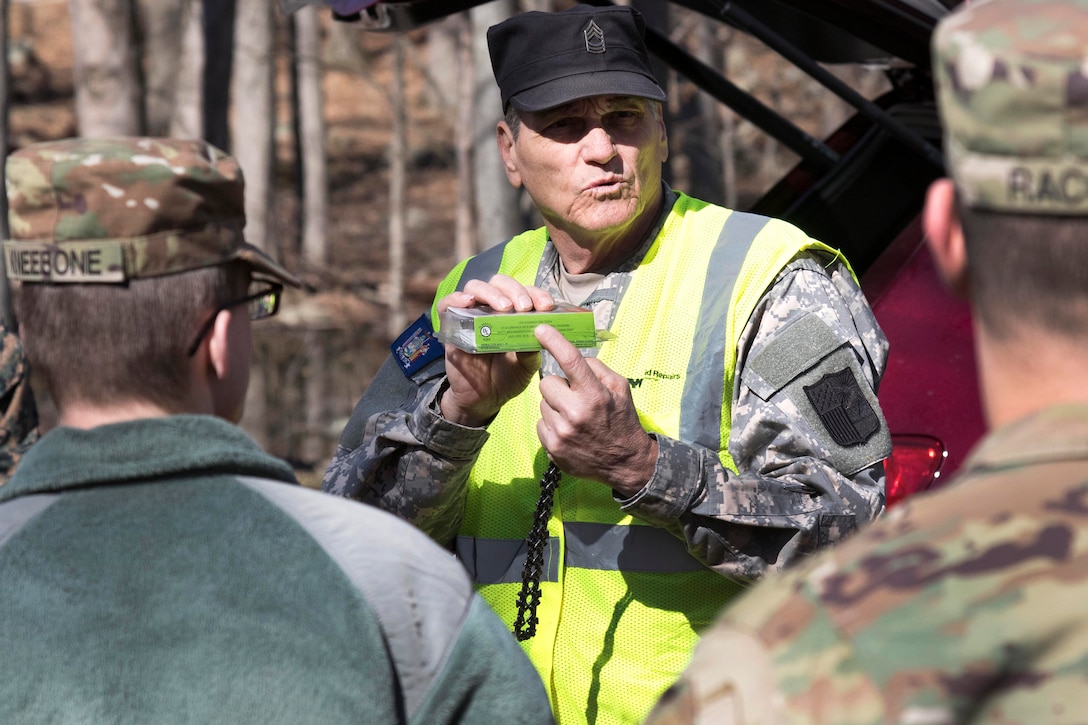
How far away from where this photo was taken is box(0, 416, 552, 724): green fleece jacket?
1629mm

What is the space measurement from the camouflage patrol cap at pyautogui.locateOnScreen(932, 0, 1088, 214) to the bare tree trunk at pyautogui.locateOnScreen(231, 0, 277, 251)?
40.5ft

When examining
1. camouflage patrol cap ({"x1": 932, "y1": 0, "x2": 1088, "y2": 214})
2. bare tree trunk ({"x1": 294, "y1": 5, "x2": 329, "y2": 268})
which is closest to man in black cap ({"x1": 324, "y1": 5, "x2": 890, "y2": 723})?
camouflage patrol cap ({"x1": 932, "y1": 0, "x2": 1088, "y2": 214})

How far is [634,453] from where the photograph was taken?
7.88ft

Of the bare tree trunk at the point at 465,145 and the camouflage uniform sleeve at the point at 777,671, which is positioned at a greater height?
the camouflage uniform sleeve at the point at 777,671

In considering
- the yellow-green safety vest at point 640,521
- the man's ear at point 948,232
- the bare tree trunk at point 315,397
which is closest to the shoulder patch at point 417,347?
the yellow-green safety vest at point 640,521

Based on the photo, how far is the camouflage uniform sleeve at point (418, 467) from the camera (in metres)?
2.69

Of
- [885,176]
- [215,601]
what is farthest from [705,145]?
[215,601]

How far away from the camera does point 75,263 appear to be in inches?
68.7

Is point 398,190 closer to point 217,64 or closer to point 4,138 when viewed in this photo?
point 217,64

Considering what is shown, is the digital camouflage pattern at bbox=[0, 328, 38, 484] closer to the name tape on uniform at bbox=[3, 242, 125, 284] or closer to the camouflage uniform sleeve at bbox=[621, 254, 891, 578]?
the camouflage uniform sleeve at bbox=[621, 254, 891, 578]

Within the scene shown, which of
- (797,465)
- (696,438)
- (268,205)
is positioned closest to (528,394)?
(696,438)

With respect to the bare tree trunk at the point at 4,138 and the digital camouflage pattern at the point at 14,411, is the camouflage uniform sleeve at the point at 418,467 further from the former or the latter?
the bare tree trunk at the point at 4,138

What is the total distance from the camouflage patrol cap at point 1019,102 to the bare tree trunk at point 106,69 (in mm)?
6880

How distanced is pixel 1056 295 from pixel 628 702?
1.52 metres
